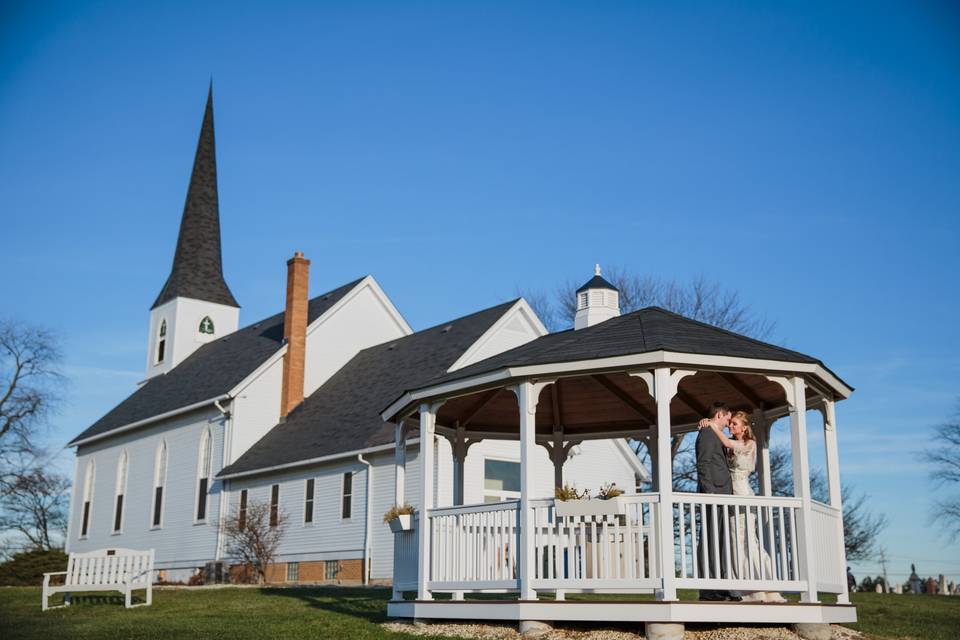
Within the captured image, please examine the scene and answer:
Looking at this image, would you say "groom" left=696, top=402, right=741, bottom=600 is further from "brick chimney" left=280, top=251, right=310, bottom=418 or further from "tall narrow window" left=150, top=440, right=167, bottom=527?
"tall narrow window" left=150, top=440, right=167, bottom=527

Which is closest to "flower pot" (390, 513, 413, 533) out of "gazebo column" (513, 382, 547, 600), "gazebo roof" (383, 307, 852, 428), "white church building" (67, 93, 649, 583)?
"gazebo roof" (383, 307, 852, 428)

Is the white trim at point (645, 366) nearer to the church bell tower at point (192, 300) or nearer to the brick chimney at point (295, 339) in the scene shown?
the brick chimney at point (295, 339)

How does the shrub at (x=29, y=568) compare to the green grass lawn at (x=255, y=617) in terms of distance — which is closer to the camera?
the green grass lawn at (x=255, y=617)

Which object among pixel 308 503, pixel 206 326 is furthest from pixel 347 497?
pixel 206 326

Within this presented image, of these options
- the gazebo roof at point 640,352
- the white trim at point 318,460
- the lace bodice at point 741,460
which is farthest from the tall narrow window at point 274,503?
the lace bodice at point 741,460

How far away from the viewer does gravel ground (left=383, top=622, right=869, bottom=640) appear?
35.4 feet

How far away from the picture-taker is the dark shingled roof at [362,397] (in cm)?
2797

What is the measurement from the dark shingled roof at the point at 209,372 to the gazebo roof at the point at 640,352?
21.3 metres

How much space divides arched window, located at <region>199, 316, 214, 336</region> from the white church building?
0.06 meters

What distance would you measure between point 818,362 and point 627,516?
123 inches

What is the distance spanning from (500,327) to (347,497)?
21.5ft

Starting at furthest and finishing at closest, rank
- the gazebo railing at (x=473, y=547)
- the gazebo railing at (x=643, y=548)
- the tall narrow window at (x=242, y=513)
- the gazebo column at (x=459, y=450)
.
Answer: the tall narrow window at (x=242, y=513) → the gazebo column at (x=459, y=450) → the gazebo railing at (x=473, y=547) → the gazebo railing at (x=643, y=548)

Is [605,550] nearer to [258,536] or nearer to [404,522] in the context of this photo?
[404,522]

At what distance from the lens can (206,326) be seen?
1751 inches
